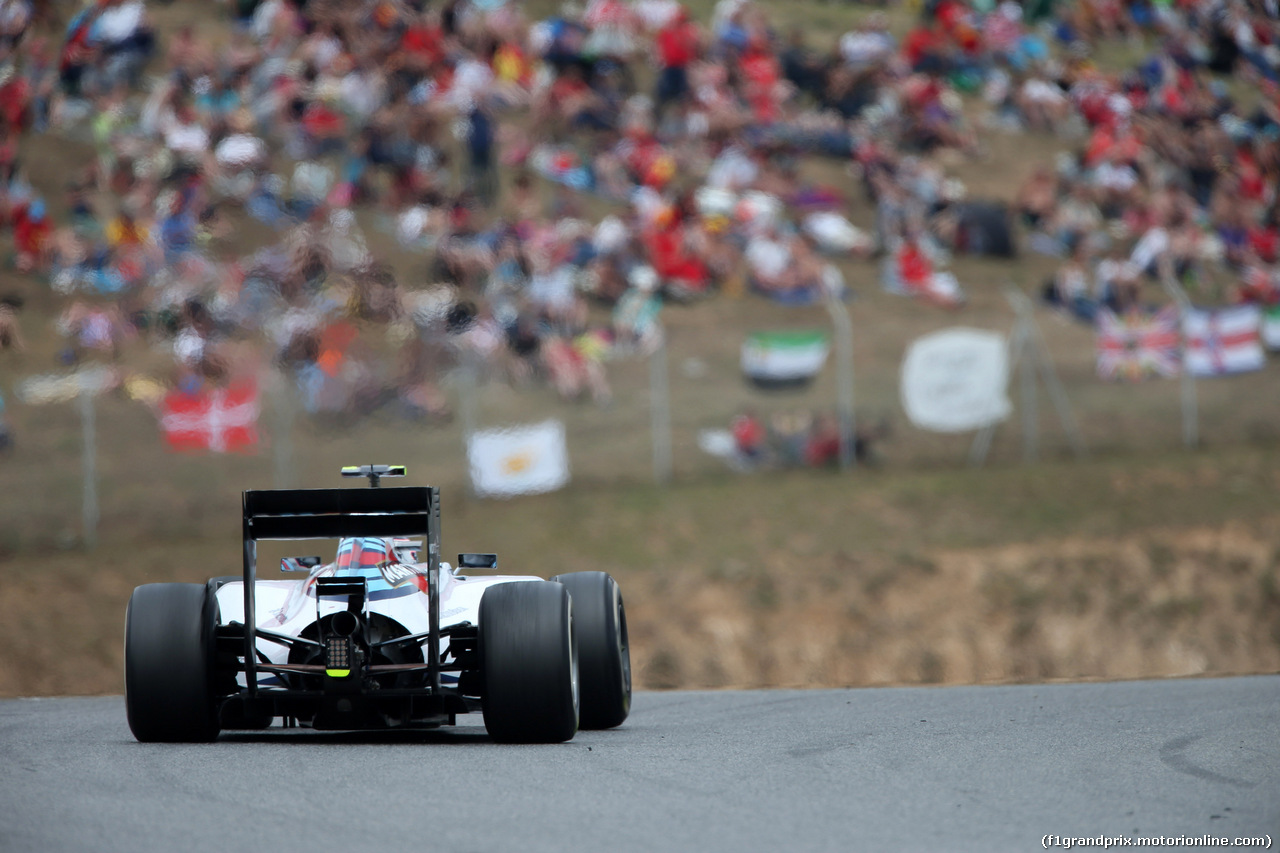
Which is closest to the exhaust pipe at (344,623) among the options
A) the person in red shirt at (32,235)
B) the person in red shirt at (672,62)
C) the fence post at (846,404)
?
the fence post at (846,404)

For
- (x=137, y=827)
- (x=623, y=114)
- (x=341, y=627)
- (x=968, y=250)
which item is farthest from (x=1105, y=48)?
(x=137, y=827)

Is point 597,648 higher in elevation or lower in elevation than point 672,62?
lower

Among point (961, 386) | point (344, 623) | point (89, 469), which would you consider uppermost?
point (344, 623)

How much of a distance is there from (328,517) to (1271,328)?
1595 centimetres

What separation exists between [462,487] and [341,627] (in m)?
9.72

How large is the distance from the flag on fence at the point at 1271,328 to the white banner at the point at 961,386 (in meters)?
3.85

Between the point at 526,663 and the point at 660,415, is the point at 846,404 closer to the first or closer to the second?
the point at 660,415

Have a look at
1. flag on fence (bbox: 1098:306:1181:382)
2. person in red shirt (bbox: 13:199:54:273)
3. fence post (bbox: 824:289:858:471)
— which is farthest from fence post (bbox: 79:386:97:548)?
flag on fence (bbox: 1098:306:1181:382)

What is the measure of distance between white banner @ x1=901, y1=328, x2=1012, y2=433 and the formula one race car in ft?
37.9

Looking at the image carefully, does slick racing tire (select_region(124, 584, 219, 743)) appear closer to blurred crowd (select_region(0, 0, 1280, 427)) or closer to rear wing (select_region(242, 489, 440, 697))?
rear wing (select_region(242, 489, 440, 697))

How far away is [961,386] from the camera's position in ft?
61.9

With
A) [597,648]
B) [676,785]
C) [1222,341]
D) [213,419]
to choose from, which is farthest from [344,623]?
[1222,341]

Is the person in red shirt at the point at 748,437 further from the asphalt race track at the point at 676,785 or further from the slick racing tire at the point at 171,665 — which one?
the slick racing tire at the point at 171,665

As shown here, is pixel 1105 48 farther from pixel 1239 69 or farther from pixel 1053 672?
pixel 1053 672
